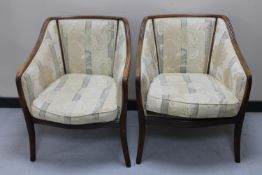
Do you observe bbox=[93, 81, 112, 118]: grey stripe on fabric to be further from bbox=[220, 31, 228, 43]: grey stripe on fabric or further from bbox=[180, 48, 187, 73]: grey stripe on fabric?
bbox=[220, 31, 228, 43]: grey stripe on fabric

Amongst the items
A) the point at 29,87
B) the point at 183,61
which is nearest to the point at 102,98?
the point at 29,87

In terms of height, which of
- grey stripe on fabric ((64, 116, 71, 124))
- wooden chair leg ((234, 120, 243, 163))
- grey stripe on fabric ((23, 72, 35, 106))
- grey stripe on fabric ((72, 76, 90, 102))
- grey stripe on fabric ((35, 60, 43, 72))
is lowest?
wooden chair leg ((234, 120, 243, 163))

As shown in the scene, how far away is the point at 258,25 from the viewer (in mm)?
2031

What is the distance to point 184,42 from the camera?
77.2 inches

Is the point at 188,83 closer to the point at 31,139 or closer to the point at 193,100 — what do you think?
the point at 193,100

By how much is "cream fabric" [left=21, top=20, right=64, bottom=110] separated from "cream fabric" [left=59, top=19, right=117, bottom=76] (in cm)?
7

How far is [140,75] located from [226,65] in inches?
20.4

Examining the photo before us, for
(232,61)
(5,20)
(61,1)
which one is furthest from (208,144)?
(5,20)

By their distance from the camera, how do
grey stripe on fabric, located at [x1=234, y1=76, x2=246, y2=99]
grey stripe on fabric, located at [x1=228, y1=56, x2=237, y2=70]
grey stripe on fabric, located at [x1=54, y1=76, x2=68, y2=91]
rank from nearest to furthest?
grey stripe on fabric, located at [x1=234, y1=76, x2=246, y2=99] → grey stripe on fabric, located at [x1=228, y1=56, x2=237, y2=70] → grey stripe on fabric, located at [x1=54, y1=76, x2=68, y2=91]

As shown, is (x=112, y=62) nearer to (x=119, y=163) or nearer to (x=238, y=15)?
(x=119, y=163)

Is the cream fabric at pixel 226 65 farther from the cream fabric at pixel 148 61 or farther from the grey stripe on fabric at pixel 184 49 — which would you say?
the cream fabric at pixel 148 61

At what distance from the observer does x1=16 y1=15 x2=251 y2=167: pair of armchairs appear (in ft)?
5.32

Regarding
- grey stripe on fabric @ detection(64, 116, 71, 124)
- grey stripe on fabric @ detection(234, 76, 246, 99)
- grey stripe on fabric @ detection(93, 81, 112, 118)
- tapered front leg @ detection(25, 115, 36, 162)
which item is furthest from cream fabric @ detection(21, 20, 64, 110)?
grey stripe on fabric @ detection(234, 76, 246, 99)

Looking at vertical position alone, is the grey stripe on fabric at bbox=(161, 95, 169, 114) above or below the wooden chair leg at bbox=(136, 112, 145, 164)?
above
